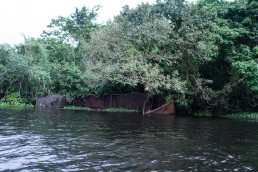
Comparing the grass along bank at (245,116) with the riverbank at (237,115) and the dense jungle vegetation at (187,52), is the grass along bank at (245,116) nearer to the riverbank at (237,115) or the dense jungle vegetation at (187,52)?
the riverbank at (237,115)

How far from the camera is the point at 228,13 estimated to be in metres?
24.9

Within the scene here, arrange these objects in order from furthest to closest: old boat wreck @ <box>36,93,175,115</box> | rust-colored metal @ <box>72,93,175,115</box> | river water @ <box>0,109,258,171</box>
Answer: old boat wreck @ <box>36,93,175,115</box>
rust-colored metal @ <box>72,93,175,115</box>
river water @ <box>0,109,258,171</box>

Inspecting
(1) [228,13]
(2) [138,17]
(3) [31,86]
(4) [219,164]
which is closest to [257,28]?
(1) [228,13]

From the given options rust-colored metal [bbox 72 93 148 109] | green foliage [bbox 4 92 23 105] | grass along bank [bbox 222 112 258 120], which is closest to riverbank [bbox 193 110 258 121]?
grass along bank [bbox 222 112 258 120]

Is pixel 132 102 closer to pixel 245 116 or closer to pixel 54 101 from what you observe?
pixel 54 101

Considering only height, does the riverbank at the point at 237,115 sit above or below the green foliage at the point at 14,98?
below

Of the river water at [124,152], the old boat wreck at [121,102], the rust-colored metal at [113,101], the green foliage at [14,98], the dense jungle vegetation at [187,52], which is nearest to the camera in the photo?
the river water at [124,152]

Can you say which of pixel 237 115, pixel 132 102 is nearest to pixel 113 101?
pixel 132 102

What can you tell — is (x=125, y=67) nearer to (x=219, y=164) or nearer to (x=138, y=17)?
(x=138, y=17)

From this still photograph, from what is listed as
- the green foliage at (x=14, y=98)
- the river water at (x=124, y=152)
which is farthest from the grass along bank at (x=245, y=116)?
the green foliage at (x=14, y=98)

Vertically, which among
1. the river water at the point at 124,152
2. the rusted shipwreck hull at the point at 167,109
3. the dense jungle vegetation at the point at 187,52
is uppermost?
the dense jungle vegetation at the point at 187,52

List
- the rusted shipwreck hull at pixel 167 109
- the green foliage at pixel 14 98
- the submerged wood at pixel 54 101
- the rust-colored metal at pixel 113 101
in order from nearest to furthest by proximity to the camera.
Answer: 1. the rusted shipwreck hull at pixel 167 109
2. the rust-colored metal at pixel 113 101
3. the submerged wood at pixel 54 101
4. the green foliage at pixel 14 98

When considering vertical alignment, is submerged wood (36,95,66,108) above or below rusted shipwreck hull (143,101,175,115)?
above

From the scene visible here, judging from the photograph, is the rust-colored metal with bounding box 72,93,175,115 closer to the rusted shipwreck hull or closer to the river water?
the rusted shipwreck hull
